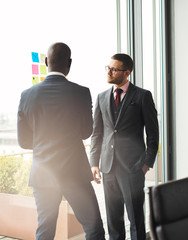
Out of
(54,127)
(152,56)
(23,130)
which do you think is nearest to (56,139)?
(54,127)

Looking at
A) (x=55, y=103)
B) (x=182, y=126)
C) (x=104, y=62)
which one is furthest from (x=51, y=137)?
(x=182, y=126)

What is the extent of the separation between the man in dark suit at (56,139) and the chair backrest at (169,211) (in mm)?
886

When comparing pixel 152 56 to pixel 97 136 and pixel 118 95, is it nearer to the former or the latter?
pixel 118 95

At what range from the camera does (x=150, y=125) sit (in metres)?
2.61

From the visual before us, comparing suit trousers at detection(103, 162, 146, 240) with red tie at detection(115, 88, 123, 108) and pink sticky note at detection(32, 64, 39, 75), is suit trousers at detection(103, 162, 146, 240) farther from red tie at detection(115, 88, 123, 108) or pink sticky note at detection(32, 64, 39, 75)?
pink sticky note at detection(32, 64, 39, 75)

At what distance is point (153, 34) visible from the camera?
12.7ft

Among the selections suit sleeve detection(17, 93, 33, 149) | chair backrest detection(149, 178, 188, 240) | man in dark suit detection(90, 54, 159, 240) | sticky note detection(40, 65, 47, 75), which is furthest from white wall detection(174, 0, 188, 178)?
chair backrest detection(149, 178, 188, 240)

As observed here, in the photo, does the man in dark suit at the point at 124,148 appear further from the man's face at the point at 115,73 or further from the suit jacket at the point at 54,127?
the suit jacket at the point at 54,127

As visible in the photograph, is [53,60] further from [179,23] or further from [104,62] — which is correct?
[179,23]

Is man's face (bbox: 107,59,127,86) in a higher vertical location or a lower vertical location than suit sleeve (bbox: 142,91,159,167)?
higher

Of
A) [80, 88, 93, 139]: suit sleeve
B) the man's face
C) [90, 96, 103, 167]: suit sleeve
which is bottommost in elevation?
[90, 96, 103, 167]: suit sleeve

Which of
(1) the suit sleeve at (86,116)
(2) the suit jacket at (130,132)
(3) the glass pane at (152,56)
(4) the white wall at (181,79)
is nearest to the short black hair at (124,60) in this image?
(2) the suit jacket at (130,132)

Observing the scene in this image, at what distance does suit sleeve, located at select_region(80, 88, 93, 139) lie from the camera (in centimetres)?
208

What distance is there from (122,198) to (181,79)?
6.61ft
